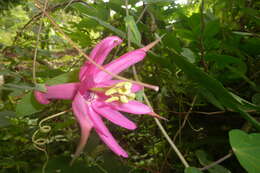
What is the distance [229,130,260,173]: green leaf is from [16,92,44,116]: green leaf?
0.97 feet

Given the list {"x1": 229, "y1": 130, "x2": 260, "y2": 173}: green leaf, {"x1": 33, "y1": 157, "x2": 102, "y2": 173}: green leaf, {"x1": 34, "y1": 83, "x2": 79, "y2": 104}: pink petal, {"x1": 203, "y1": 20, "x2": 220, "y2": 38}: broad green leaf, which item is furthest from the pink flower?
{"x1": 33, "y1": 157, "x2": 102, "y2": 173}: green leaf

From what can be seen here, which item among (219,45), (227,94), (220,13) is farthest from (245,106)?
(220,13)

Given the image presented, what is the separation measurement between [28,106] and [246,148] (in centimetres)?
33

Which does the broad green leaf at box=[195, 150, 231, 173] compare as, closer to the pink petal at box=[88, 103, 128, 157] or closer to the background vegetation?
the background vegetation

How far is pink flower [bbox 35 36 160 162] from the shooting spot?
1.06ft

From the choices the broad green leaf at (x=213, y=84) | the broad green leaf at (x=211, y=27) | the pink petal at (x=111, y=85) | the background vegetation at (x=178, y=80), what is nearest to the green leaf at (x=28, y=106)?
the background vegetation at (x=178, y=80)

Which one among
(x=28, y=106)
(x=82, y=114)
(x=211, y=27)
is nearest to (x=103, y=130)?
(x=82, y=114)

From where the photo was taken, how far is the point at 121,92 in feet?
1.10

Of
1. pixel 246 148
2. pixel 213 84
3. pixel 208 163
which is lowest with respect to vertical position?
pixel 208 163

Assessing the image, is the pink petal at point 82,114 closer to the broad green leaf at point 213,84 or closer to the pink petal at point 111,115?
the pink petal at point 111,115

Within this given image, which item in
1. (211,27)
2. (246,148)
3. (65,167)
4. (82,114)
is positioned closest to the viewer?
(82,114)

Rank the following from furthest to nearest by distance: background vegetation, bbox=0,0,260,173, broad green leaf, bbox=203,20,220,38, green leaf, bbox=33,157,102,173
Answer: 1. green leaf, bbox=33,157,102,173
2. broad green leaf, bbox=203,20,220,38
3. background vegetation, bbox=0,0,260,173

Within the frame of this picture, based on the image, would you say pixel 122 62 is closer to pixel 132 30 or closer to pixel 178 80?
pixel 132 30

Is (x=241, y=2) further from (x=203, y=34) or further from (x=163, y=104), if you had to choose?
(x=163, y=104)
